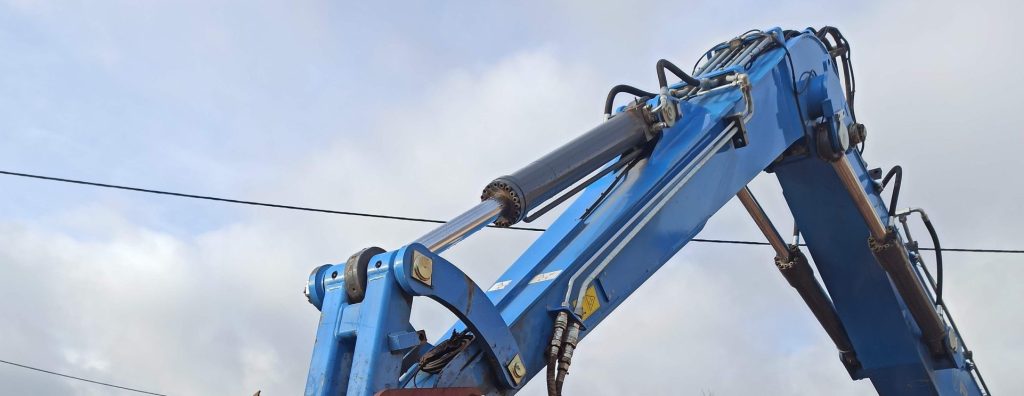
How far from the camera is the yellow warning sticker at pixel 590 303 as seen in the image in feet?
11.3

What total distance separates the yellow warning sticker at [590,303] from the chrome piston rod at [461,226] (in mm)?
511

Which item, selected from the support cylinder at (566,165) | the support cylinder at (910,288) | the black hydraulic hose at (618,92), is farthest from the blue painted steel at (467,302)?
the support cylinder at (910,288)

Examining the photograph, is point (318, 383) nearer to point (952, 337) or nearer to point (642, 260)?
point (642, 260)

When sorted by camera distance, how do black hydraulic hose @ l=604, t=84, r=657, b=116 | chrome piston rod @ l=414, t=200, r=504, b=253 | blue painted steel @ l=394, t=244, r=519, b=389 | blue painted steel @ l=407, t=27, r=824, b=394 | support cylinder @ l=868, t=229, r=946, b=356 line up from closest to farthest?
blue painted steel @ l=394, t=244, r=519, b=389 → chrome piston rod @ l=414, t=200, r=504, b=253 → blue painted steel @ l=407, t=27, r=824, b=394 → black hydraulic hose @ l=604, t=84, r=657, b=116 → support cylinder @ l=868, t=229, r=946, b=356

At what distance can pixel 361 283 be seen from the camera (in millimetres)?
2779

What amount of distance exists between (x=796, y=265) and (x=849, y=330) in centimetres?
A: 69

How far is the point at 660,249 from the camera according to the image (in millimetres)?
3893

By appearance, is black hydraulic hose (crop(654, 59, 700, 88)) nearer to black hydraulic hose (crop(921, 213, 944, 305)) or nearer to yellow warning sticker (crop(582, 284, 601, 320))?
yellow warning sticker (crop(582, 284, 601, 320))

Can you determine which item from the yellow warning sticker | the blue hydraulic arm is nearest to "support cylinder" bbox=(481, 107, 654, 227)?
the blue hydraulic arm

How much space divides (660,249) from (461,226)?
117cm

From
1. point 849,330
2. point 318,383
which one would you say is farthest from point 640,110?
point 849,330

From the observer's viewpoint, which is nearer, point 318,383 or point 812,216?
point 318,383

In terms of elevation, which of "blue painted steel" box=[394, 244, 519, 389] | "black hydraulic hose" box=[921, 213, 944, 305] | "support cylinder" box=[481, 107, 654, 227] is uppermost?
"black hydraulic hose" box=[921, 213, 944, 305]

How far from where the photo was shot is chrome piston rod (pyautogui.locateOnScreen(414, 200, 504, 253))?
Answer: 2.96 m
